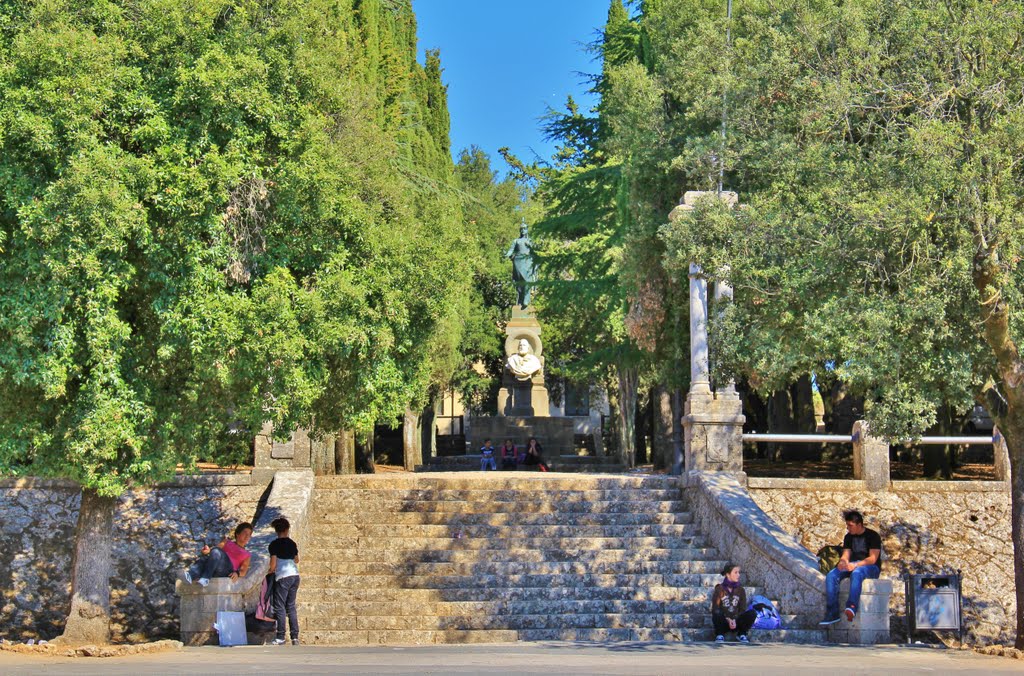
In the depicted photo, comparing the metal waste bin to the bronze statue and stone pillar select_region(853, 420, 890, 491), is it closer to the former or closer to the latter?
stone pillar select_region(853, 420, 890, 491)

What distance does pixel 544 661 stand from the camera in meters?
11.2

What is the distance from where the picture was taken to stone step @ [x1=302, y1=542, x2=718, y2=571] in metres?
16.3

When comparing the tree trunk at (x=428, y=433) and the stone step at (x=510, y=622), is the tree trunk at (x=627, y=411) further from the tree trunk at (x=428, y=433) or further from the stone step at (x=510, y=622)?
the stone step at (x=510, y=622)

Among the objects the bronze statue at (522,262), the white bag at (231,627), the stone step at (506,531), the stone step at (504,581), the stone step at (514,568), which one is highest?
the bronze statue at (522,262)

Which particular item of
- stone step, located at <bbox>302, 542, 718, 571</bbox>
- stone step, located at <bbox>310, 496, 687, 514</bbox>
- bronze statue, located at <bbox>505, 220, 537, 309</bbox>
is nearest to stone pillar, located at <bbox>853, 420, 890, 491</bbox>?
stone step, located at <bbox>310, 496, 687, 514</bbox>

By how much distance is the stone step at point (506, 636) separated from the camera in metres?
14.2

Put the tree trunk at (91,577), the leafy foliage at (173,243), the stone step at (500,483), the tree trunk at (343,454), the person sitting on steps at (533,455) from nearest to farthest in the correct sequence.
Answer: the leafy foliage at (173,243) < the tree trunk at (91,577) < the stone step at (500,483) < the tree trunk at (343,454) < the person sitting on steps at (533,455)

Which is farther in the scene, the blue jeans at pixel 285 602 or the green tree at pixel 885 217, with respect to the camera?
the blue jeans at pixel 285 602

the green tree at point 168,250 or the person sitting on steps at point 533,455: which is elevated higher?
the green tree at point 168,250

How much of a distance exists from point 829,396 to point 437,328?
53.5ft

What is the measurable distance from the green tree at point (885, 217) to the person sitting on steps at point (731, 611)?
7.70 ft

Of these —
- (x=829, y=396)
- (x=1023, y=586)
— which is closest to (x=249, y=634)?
(x=1023, y=586)

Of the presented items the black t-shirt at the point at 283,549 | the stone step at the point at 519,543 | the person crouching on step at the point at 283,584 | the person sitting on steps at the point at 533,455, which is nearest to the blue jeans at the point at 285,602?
the person crouching on step at the point at 283,584

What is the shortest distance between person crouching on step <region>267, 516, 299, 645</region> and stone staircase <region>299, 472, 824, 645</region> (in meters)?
0.49
